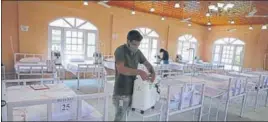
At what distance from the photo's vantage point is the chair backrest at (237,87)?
3.03 meters

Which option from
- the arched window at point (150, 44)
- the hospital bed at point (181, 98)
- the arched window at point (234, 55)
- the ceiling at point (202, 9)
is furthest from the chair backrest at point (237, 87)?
the arched window at point (150, 44)

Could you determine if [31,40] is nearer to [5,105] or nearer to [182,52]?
[5,105]

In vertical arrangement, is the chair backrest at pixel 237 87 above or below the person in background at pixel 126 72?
below

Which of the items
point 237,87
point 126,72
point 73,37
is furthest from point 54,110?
point 73,37

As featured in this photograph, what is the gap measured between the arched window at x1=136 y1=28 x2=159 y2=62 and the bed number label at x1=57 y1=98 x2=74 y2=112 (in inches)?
224

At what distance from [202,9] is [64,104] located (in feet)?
17.2

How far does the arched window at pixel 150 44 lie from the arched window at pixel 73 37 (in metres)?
1.87

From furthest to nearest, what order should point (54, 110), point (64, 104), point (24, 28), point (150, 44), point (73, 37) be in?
1. point (150, 44)
2. point (73, 37)
3. point (24, 28)
4. point (64, 104)
5. point (54, 110)

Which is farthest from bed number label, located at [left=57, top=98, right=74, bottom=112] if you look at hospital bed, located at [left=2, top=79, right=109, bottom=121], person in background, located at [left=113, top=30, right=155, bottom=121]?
person in background, located at [left=113, top=30, right=155, bottom=121]

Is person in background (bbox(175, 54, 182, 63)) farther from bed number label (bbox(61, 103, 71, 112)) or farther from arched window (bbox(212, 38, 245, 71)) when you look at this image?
bed number label (bbox(61, 103, 71, 112))

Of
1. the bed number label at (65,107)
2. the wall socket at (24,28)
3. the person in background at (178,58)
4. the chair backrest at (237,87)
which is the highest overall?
the wall socket at (24,28)

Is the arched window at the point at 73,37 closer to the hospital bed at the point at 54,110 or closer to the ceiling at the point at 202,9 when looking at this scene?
the ceiling at the point at 202,9

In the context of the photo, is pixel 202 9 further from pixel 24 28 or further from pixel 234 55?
pixel 24 28

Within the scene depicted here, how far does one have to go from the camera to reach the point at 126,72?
5.07 feet
